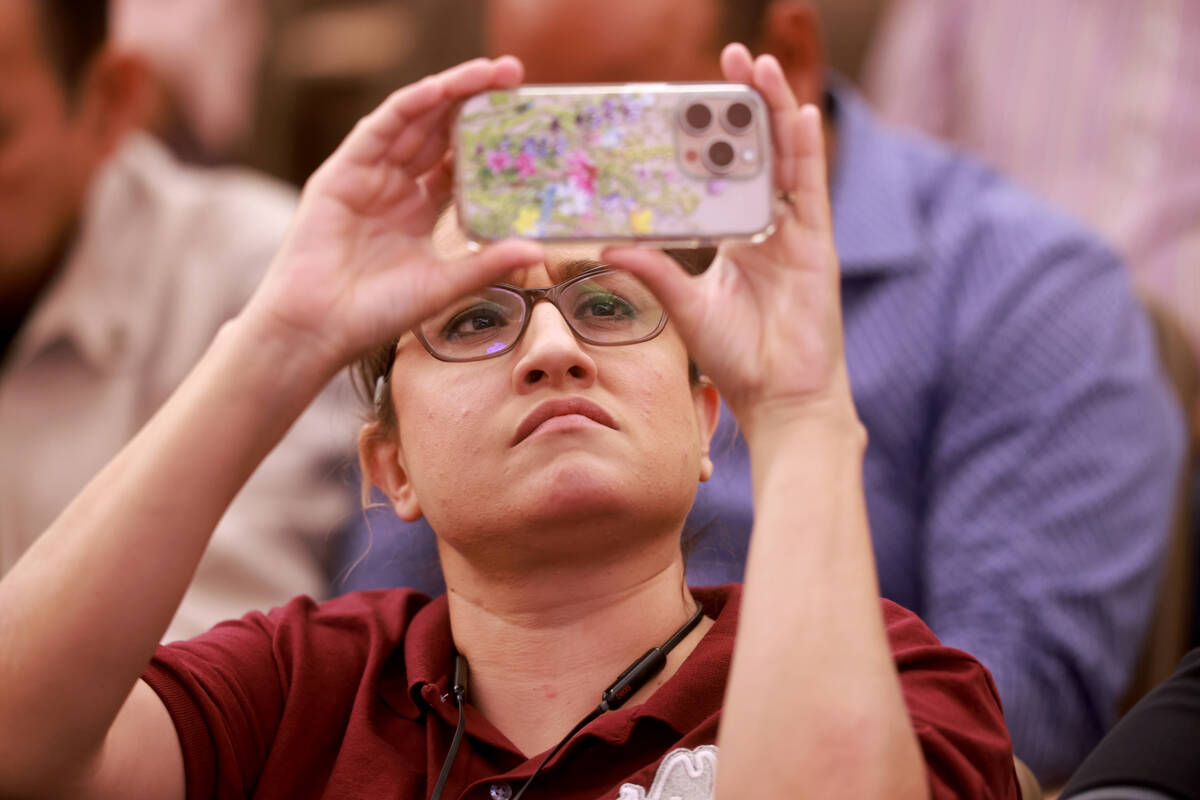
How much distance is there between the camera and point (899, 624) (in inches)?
32.1

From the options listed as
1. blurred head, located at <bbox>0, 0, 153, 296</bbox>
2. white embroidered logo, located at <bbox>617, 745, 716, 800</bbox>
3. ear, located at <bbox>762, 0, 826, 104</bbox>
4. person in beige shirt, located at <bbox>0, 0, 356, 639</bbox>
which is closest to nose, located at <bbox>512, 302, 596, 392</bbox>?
white embroidered logo, located at <bbox>617, 745, 716, 800</bbox>

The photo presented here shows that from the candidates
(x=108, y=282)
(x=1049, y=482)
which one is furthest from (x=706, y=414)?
(x=108, y=282)

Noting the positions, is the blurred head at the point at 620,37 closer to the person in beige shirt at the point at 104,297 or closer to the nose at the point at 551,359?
the person in beige shirt at the point at 104,297

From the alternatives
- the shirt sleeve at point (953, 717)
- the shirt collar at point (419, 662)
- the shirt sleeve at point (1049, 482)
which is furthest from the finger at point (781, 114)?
the shirt sleeve at point (1049, 482)

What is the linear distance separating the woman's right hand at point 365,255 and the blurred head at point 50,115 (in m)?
1.17

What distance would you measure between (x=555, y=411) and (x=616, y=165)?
162 millimetres

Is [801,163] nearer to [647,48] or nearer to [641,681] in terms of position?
[641,681]

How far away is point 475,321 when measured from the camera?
0.87 m

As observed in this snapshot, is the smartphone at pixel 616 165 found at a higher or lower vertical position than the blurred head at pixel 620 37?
higher

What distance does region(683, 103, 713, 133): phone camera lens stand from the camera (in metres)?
0.75

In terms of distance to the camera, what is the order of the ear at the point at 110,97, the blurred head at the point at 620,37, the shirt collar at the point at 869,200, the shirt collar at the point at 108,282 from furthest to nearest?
the ear at the point at 110,97 → the shirt collar at the point at 108,282 → the blurred head at the point at 620,37 → the shirt collar at the point at 869,200

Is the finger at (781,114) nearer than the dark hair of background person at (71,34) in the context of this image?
Yes

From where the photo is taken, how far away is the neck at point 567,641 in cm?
86

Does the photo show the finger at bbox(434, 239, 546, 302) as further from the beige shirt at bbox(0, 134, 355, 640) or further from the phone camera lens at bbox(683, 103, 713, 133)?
the beige shirt at bbox(0, 134, 355, 640)
